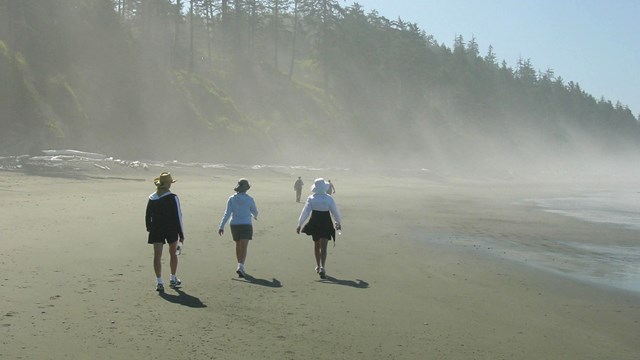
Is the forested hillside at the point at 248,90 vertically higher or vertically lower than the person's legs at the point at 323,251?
higher

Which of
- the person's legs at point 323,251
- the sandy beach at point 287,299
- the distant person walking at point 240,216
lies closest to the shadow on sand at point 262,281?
the sandy beach at point 287,299

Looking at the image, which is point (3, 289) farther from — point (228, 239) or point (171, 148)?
point (171, 148)

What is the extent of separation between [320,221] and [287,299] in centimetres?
249

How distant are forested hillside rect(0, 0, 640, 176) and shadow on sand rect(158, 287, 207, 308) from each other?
27439 millimetres

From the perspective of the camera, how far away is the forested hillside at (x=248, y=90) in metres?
41.6

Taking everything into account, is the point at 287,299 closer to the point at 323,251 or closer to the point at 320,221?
the point at 323,251

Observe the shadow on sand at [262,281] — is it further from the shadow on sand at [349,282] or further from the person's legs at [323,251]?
the person's legs at [323,251]

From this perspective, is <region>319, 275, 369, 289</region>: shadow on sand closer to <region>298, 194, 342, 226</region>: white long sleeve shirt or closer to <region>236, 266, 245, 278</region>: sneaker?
<region>298, 194, 342, 226</region>: white long sleeve shirt

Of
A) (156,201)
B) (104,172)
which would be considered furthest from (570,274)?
(104,172)

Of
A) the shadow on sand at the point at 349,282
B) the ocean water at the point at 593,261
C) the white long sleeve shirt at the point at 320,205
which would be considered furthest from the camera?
the ocean water at the point at 593,261

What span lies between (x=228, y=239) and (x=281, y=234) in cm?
188

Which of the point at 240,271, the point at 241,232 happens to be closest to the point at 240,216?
the point at 241,232

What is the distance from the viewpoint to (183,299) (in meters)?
8.65

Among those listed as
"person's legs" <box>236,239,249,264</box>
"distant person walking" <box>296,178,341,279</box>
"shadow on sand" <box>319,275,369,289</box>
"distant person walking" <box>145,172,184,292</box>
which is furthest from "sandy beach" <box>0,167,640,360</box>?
"distant person walking" <box>145,172,184,292</box>
